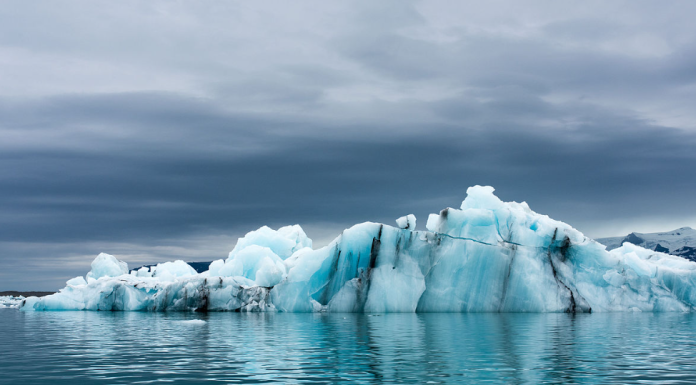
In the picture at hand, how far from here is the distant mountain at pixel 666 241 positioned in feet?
295

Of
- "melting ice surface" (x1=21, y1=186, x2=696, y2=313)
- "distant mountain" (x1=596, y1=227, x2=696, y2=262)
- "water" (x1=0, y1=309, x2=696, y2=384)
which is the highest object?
"distant mountain" (x1=596, y1=227, x2=696, y2=262)

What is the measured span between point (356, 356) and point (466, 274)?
22.9 metres

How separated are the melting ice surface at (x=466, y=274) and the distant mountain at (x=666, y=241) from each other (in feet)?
180

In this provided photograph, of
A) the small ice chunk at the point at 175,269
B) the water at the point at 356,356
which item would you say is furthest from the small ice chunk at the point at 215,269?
the water at the point at 356,356

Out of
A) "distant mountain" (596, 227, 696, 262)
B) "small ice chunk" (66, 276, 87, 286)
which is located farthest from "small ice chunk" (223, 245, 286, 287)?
"distant mountain" (596, 227, 696, 262)

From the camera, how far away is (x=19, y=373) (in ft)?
39.7

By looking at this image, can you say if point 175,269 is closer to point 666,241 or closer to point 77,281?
point 77,281

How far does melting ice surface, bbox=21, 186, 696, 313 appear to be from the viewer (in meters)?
36.3

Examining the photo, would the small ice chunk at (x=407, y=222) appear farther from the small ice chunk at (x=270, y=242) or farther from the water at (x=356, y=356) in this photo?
the water at (x=356, y=356)

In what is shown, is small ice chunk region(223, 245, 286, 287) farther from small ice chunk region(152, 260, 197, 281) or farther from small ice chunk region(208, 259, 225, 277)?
small ice chunk region(152, 260, 197, 281)

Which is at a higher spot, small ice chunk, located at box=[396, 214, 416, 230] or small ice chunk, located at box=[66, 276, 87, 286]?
small ice chunk, located at box=[396, 214, 416, 230]

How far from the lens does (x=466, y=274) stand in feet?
119

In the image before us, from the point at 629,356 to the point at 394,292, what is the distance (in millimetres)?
22562

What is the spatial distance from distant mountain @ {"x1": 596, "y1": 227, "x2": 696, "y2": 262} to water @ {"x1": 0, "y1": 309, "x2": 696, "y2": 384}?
248ft
